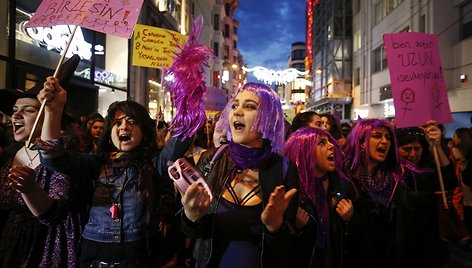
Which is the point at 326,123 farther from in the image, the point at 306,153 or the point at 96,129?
the point at 96,129

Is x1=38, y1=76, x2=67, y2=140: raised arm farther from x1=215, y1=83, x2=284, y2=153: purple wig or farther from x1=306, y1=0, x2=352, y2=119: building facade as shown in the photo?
x1=306, y1=0, x2=352, y2=119: building facade

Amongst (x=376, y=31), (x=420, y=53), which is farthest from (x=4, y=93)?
(x=376, y=31)

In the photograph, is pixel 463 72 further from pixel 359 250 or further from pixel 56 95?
pixel 56 95

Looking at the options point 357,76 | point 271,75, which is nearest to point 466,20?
point 271,75

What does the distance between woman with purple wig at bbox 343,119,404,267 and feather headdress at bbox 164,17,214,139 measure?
169 cm

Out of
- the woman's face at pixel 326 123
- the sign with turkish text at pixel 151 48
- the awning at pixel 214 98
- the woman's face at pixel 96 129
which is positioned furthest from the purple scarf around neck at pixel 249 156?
the awning at pixel 214 98

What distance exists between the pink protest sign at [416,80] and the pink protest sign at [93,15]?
3416 millimetres

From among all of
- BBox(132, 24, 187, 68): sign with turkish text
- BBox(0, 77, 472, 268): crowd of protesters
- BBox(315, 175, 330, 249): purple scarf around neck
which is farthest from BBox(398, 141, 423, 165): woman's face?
BBox(132, 24, 187, 68): sign with turkish text

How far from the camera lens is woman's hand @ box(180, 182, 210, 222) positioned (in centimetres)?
181

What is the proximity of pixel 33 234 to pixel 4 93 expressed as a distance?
113cm

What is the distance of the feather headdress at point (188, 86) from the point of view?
108 inches

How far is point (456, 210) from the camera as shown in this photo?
5121mm

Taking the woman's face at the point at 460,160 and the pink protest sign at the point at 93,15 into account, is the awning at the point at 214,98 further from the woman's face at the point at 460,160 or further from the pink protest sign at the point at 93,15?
the pink protest sign at the point at 93,15

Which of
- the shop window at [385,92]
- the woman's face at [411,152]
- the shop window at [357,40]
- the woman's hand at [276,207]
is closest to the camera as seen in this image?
the woman's hand at [276,207]
